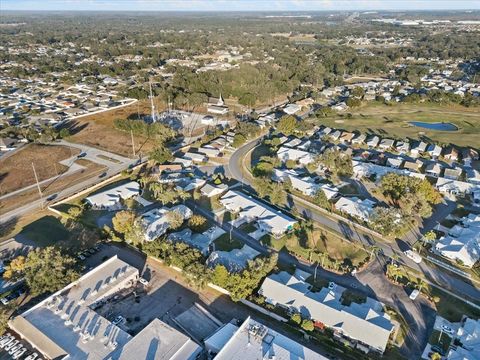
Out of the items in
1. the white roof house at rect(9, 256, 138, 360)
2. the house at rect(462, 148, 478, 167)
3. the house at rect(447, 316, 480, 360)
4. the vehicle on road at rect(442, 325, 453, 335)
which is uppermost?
the white roof house at rect(9, 256, 138, 360)

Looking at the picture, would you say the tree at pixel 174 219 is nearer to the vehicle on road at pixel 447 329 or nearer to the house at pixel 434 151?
the vehicle on road at pixel 447 329

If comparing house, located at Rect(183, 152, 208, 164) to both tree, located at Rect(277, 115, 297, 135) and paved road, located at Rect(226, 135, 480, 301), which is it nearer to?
paved road, located at Rect(226, 135, 480, 301)

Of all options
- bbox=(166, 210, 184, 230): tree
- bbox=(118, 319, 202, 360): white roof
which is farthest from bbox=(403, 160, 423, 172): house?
bbox=(118, 319, 202, 360): white roof

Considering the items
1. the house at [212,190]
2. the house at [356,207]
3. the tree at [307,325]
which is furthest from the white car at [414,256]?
the house at [212,190]

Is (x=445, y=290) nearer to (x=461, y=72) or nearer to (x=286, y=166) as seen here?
(x=286, y=166)

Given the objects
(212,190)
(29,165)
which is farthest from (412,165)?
(29,165)

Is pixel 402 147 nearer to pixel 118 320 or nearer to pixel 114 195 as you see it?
pixel 114 195
